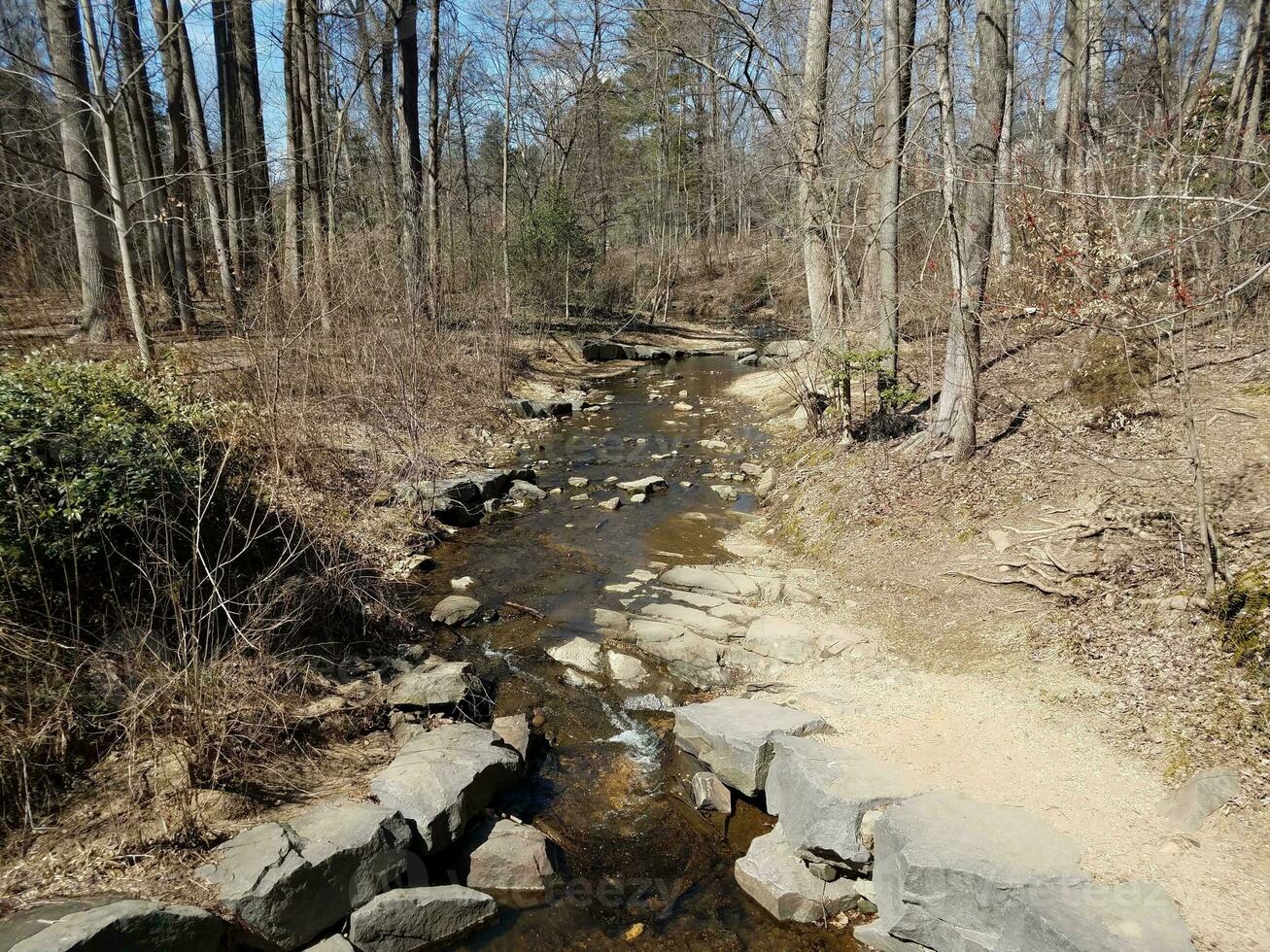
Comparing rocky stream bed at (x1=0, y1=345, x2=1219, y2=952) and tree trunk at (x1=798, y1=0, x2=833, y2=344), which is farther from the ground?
tree trunk at (x1=798, y1=0, x2=833, y2=344)

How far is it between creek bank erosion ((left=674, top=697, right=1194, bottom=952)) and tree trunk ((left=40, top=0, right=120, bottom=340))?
836cm

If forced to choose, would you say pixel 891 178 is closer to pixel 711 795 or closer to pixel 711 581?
pixel 711 581

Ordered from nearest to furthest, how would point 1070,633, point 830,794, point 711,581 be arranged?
point 830,794, point 1070,633, point 711,581

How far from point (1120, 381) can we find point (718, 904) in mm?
6596

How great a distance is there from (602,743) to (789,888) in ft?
6.01

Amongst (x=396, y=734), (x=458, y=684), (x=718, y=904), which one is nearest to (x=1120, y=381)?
(x=718, y=904)

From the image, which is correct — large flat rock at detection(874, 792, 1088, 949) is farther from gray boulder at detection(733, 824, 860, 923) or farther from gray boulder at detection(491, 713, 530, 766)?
gray boulder at detection(491, 713, 530, 766)

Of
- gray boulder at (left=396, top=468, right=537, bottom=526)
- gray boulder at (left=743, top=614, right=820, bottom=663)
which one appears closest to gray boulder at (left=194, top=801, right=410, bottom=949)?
gray boulder at (left=743, top=614, right=820, bottom=663)

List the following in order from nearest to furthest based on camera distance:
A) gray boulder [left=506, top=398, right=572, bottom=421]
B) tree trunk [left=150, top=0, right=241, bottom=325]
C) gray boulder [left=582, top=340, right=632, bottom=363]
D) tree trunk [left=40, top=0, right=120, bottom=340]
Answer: tree trunk [left=40, top=0, right=120, bottom=340] → tree trunk [left=150, top=0, right=241, bottom=325] → gray boulder [left=506, top=398, right=572, bottom=421] → gray boulder [left=582, top=340, right=632, bottom=363]

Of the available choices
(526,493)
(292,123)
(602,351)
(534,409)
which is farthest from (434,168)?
(526,493)

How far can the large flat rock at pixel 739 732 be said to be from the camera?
15.7 ft

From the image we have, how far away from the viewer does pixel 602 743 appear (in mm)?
5488

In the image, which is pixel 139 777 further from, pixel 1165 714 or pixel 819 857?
pixel 1165 714

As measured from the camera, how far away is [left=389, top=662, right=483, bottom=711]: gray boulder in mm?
5418
